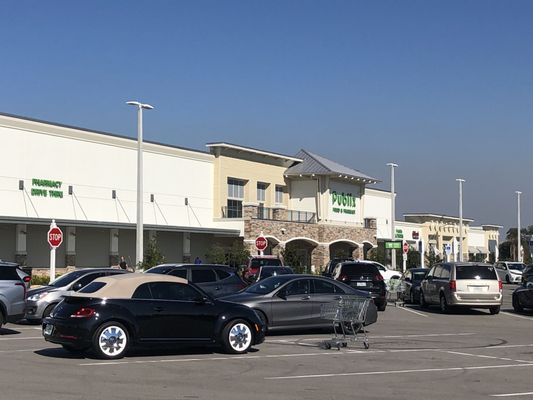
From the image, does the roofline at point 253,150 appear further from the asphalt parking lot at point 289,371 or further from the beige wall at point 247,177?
the asphalt parking lot at point 289,371

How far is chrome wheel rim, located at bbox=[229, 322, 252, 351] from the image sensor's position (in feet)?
50.3

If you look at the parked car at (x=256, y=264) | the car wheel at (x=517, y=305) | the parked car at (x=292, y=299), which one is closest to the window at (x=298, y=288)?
the parked car at (x=292, y=299)

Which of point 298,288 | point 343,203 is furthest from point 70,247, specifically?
point 298,288

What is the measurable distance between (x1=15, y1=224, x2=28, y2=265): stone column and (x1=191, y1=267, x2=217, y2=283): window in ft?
70.1

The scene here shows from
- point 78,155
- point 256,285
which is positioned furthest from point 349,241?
point 256,285

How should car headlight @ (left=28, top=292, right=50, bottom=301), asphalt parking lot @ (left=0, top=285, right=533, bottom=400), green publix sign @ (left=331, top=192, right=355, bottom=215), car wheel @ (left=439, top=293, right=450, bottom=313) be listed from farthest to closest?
1. green publix sign @ (left=331, top=192, right=355, bottom=215)
2. car wheel @ (left=439, top=293, right=450, bottom=313)
3. car headlight @ (left=28, top=292, right=50, bottom=301)
4. asphalt parking lot @ (left=0, top=285, right=533, bottom=400)

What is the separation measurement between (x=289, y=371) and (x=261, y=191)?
160 feet

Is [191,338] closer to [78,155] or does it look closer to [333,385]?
[333,385]

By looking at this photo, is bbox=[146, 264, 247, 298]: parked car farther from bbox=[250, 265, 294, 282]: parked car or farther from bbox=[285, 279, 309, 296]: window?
bbox=[250, 265, 294, 282]: parked car

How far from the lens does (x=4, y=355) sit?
14.9 metres

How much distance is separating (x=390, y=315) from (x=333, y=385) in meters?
15.5

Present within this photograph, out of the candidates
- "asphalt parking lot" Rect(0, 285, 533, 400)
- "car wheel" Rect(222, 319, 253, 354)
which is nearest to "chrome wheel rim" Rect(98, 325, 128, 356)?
"asphalt parking lot" Rect(0, 285, 533, 400)

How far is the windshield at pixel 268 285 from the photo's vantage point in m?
18.9

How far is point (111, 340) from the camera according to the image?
46.4ft
